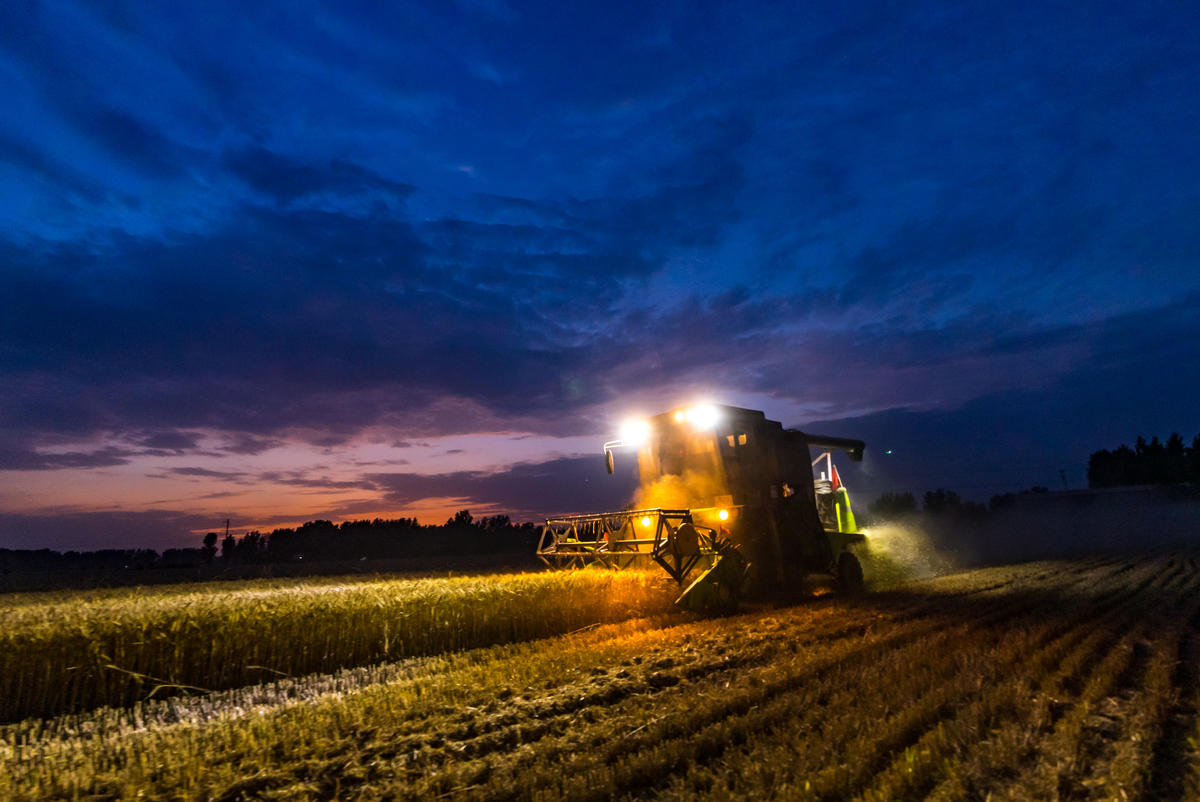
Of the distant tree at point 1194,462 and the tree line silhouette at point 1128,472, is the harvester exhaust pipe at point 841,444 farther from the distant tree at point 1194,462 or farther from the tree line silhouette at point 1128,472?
the distant tree at point 1194,462

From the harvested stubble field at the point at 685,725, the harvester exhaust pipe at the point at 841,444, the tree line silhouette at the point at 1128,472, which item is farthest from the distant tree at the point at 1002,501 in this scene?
the harvested stubble field at the point at 685,725

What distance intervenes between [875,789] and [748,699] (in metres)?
1.72

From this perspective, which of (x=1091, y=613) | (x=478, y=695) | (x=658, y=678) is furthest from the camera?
(x=1091, y=613)

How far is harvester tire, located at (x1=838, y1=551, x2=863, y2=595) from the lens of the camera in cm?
1430

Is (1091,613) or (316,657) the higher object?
(316,657)

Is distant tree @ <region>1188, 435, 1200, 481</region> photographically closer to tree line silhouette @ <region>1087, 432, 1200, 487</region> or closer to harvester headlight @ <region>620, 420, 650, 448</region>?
tree line silhouette @ <region>1087, 432, 1200, 487</region>

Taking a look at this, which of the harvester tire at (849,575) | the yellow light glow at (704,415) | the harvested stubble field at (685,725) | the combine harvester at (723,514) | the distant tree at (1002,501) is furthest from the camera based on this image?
the distant tree at (1002,501)

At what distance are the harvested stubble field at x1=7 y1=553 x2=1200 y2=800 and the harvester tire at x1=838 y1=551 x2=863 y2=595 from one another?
5.69 m

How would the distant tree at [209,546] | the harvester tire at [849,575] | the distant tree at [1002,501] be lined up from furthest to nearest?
the distant tree at [1002,501] < the distant tree at [209,546] < the harvester tire at [849,575]

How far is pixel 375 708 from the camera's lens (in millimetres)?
5570

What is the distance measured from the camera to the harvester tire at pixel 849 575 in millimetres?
14297

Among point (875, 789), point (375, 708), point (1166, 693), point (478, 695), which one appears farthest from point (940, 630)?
point (375, 708)

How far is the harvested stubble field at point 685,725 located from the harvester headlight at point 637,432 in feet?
19.4

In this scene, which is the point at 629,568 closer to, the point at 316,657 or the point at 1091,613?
the point at 316,657
